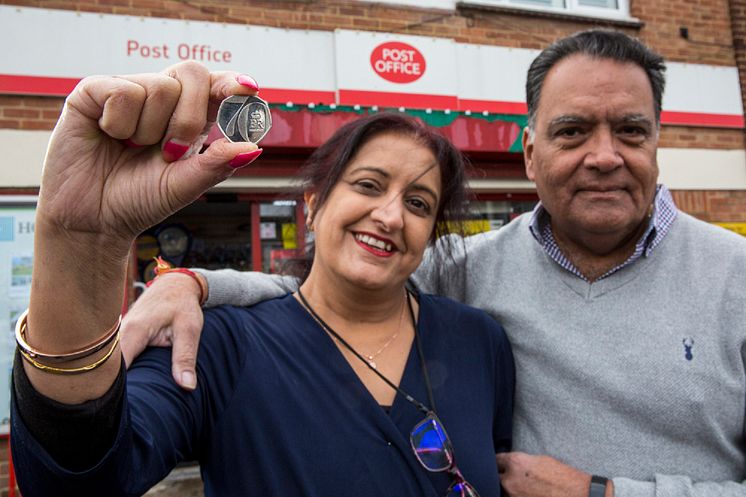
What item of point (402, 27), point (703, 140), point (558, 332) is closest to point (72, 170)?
point (558, 332)

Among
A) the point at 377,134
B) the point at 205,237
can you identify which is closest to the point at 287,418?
the point at 377,134

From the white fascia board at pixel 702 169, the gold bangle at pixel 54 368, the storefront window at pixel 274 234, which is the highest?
the white fascia board at pixel 702 169

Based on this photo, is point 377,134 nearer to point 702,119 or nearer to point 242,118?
point 242,118

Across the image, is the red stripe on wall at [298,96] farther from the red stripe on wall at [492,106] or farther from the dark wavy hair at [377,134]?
the dark wavy hair at [377,134]

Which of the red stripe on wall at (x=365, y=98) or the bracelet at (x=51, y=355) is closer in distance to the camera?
the bracelet at (x=51, y=355)

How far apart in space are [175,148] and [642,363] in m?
1.44

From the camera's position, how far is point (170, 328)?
1.31 m

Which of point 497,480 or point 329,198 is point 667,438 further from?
point 329,198

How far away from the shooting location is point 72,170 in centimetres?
84

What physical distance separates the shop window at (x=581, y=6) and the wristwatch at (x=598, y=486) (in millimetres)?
5067

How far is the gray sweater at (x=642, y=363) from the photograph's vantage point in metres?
1.55

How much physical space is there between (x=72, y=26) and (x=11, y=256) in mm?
1861

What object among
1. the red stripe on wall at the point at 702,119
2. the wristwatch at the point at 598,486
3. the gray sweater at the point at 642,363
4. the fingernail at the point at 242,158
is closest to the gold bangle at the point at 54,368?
the fingernail at the point at 242,158

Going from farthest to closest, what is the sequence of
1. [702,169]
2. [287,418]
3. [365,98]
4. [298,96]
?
1. [702,169]
2. [365,98]
3. [298,96]
4. [287,418]
